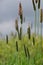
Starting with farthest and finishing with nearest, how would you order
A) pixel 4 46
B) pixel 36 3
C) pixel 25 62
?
pixel 4 46 → pixel 25 62 → pixel 36 3

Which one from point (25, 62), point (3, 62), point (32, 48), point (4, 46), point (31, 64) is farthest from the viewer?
point (4, 46)

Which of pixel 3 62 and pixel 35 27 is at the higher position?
pixel 35 27

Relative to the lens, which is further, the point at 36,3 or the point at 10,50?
the point at 10,50

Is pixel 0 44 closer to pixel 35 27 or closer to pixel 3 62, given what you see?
pixel 3 62

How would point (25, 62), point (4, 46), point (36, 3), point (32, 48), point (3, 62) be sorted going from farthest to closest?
point (4, 46) → point (3, 62) → point (32, 48) → point (25, 62) → point (36, 3)

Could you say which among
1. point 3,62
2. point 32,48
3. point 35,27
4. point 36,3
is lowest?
point 3,62

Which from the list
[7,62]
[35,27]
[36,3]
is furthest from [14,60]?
[36,3]

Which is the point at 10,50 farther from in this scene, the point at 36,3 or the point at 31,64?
the point at 36,3

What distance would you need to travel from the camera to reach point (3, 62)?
249 centimetres

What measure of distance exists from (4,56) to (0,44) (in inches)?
8.7

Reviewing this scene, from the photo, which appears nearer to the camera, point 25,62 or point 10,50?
point 25,62

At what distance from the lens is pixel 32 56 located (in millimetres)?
2152

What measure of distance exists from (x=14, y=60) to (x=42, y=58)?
11.3 inches

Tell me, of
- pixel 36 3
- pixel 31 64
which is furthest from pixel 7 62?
pixel 36 3
